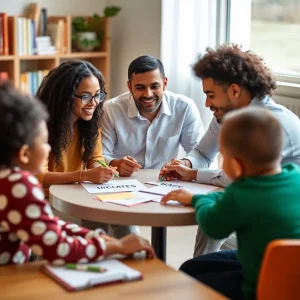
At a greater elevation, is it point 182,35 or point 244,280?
point 182,35

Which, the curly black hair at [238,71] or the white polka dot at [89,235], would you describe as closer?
the white polka dot at [89,235]

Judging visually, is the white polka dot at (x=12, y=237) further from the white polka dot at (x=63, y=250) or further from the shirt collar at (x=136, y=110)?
the shirt collar at (x=136, y=110)

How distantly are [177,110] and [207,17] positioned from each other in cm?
123

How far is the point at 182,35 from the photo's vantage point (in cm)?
443

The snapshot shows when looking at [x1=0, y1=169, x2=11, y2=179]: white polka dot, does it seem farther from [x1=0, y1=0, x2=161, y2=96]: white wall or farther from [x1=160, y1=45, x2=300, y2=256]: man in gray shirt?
[x1=0, y1=0, x2=161, y2=96]: white wall

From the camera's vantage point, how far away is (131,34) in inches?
197

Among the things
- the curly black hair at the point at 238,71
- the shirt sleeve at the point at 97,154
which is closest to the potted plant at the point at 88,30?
the shirt sleeve at the point at 97,154

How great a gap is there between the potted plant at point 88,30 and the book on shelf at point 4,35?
22.9 inches

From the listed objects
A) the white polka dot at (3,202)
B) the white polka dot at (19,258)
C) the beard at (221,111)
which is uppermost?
the beard at (221,111)

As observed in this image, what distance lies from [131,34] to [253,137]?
10.9 ft

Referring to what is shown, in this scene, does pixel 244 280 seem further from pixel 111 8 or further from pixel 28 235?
pixel 111 8

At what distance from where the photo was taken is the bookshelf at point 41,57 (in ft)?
15.0

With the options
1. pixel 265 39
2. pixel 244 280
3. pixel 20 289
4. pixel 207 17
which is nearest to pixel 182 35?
pixel 207 17

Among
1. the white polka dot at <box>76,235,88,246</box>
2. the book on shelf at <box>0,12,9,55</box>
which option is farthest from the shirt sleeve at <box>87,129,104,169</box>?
the book on shelf at <box>0,12,9,55</box>
